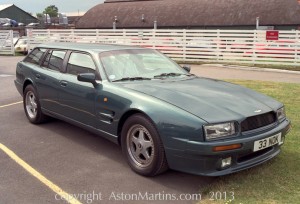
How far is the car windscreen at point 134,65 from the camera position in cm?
481

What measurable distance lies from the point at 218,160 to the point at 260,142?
53 cm

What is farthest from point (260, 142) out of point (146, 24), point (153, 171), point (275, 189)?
point (146, 24)

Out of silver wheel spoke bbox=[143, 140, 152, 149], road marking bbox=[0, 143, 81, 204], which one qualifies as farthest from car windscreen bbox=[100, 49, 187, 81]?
road marking bbox=[0, 143, 81, 204]

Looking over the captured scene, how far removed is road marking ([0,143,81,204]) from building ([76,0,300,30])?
27318mm

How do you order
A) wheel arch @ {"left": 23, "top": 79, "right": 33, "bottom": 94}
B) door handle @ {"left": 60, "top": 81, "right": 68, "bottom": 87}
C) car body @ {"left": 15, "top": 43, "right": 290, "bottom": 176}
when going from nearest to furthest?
car body @ {"left": 15, "top": 43, "right": 290, "bottom": 176}, door handle @ {"left": 60, "top": 81, "right": 68, "bottom": 87}, wheel arch @ {"left": 23, "top": 79, "right": 33, "bottom": 94}

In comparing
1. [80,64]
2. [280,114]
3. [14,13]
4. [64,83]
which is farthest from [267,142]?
[14,13]

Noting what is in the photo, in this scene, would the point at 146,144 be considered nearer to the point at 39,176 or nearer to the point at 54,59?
the point at 39,176

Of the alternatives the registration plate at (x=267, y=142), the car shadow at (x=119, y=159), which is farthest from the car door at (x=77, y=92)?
the registration plate at (x=267, y=142)

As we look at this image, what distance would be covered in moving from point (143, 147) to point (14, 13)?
239 feet

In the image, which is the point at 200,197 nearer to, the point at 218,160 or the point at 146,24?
the point at 218,160

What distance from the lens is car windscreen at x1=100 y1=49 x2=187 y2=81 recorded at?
4.81 metres

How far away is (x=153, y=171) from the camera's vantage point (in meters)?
3.94

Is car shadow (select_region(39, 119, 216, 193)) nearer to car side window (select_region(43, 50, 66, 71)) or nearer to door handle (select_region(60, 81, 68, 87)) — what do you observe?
door handle (select_region(60, 81, 68, 87))

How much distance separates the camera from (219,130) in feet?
11.7
